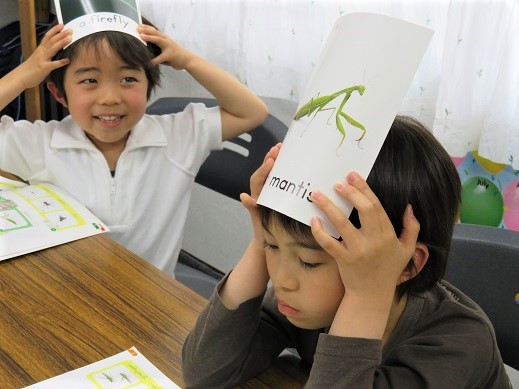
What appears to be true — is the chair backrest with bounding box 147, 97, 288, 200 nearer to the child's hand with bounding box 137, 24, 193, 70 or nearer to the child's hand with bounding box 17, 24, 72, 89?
the child's hand with bounding box 137, 24, 193, 70

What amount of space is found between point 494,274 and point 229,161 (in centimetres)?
73

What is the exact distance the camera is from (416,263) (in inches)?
26.9

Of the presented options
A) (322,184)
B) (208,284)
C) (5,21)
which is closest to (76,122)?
(208,284)

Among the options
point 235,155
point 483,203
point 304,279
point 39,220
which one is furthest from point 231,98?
point 304,279

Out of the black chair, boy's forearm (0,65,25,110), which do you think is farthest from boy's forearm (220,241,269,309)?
boy's forearm (0,65,25,110)

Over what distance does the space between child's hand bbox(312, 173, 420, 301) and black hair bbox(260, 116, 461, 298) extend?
0.02 metres

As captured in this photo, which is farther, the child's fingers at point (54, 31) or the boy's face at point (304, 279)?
the child's fingers at point (54, 31)

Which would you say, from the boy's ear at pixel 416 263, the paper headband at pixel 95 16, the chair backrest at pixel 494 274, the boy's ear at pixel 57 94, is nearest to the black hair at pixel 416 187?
the boy's ear at pixel 416 263

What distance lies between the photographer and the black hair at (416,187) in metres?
0.63

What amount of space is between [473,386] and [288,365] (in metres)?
0.23

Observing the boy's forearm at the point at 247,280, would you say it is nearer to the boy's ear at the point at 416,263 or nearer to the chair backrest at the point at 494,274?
the boy's ear at the point at 416,263

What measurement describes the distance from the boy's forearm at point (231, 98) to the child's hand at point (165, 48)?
2cm

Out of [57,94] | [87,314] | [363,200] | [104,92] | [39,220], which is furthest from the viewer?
[57,94]

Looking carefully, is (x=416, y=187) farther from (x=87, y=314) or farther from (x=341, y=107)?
(x=87, y=314)
